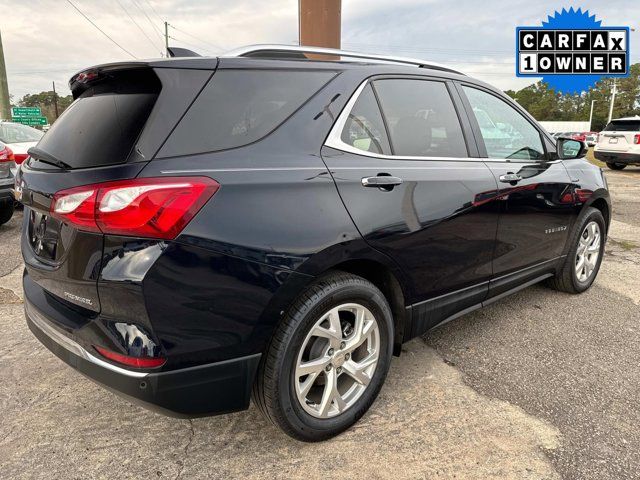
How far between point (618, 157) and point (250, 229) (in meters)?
16.1

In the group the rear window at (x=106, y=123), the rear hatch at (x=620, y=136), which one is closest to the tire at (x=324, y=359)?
the rear window at (x=106, y=123)

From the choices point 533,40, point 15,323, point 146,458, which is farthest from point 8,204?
point 533,40

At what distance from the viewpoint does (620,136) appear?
47.2 feet

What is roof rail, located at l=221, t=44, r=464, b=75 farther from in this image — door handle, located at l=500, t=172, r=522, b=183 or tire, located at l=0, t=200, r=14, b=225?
tire, located at l=0, t=200, r=14, b=225

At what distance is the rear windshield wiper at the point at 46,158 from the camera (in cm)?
191

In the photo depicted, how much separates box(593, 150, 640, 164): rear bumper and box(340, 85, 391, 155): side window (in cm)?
1490

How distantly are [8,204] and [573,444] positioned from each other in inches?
272

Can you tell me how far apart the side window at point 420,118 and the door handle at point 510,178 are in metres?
0.33

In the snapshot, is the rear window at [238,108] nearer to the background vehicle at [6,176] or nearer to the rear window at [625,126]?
the background vehicle at [6,176]

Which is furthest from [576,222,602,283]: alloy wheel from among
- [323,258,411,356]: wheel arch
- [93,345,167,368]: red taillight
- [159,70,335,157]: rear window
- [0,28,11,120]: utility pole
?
[0,28,11,120]: utility pole

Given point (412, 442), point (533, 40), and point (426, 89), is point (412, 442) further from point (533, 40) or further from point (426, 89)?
point (533, 40)

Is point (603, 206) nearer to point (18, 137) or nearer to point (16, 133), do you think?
point (18, 137)

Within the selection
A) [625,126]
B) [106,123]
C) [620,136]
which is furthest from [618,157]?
[106,123]

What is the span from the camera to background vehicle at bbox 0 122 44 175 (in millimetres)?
7314
